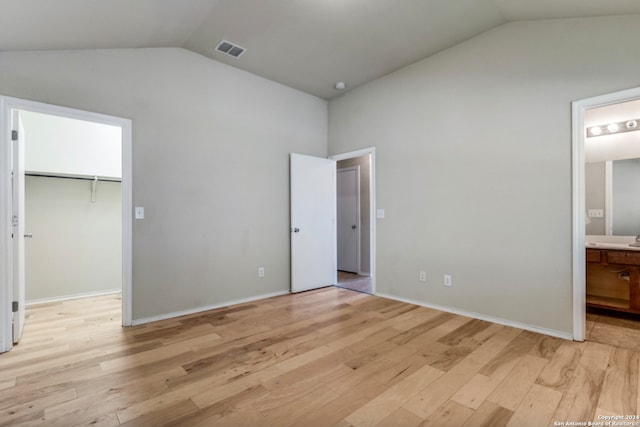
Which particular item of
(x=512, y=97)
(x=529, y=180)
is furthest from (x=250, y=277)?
(x=512, y=97)

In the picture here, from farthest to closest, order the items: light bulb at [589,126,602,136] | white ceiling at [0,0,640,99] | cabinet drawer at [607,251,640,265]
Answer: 1. light bulb at [589,126,602,136]
2. cabinet drawer at [607,251,640,265]
3. white ceiling at [0,0,640,99]

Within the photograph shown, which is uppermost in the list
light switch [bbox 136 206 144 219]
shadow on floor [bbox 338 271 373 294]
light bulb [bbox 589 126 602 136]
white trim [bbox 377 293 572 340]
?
light bulb [bbox 589 126 602 136]

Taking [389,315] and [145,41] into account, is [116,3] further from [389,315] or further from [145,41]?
[389,315]

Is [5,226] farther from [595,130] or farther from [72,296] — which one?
[595,130]

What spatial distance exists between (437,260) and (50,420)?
334cm

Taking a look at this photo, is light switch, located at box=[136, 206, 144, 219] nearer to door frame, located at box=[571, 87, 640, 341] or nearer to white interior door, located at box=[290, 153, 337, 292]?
white interior door, located at box=[290, 153, 337, 292]

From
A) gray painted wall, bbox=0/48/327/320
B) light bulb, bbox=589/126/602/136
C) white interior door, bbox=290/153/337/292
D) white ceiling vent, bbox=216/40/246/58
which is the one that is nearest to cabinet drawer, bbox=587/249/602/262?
light bulb, bbox=589/126/602/136

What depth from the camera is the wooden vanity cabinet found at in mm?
2975

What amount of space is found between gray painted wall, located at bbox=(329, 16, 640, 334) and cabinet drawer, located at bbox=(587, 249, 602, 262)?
94 centimetres

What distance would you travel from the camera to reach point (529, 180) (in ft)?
9.05

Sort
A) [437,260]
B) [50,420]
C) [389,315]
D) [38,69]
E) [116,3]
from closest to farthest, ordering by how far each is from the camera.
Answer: [50,420], [116,3], [38,69], [389,315], [437,260]

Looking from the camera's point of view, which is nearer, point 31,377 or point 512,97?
point 31,377

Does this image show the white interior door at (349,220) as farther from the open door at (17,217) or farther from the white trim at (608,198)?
the open door at (17,217)

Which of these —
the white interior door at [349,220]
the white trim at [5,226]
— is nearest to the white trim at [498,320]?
the white interior door at [349,220]
